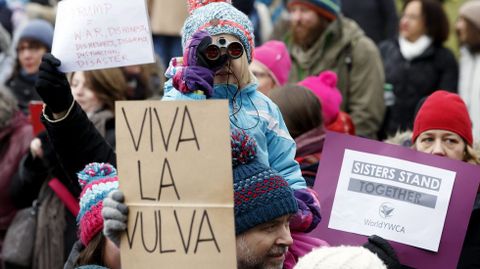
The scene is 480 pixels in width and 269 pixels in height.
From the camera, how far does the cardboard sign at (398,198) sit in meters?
4.56

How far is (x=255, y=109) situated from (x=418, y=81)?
4.75 meters

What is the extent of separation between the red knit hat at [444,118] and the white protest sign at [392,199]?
0.84 metres

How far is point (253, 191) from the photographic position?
3611 millimetres

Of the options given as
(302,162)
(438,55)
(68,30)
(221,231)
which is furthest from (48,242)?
(438,55)

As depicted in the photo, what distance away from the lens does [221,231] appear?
3273 millimetres

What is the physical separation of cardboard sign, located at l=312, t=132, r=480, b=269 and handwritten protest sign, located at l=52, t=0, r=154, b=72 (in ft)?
3.34

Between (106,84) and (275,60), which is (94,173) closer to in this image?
(106,84)

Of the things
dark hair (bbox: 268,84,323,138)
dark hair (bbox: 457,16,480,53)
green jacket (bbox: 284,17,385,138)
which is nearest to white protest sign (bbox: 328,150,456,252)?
dark hair (bbox: 268,84,323,138)

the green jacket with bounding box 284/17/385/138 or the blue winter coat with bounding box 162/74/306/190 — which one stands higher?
the blue winter coat with bounding box 162/74/306/190

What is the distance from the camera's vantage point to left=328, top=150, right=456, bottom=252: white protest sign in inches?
180

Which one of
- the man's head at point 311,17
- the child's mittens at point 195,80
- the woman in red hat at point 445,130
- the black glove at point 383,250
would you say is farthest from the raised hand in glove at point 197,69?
the man's head at point 311,17

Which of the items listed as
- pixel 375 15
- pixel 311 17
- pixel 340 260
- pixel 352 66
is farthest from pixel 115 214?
pixel 375 15

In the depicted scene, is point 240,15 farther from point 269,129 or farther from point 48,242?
point 48,242

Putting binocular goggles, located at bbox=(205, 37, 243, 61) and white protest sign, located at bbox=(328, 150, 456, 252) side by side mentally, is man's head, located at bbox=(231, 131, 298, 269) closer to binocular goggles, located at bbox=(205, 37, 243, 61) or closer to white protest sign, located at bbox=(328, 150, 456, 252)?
binocular goggles, located at bbox=(205, 37, 243, 61)
